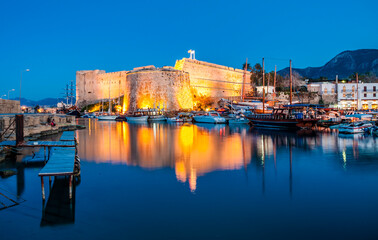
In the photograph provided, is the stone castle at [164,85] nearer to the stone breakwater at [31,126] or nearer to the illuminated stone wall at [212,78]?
the illuminated stone wall at [212,78]

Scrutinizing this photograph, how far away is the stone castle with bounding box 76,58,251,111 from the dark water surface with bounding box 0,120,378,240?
28470 mm

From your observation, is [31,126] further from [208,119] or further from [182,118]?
[182,118]

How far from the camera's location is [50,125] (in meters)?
15.8

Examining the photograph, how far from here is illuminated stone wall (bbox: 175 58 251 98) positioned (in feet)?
129

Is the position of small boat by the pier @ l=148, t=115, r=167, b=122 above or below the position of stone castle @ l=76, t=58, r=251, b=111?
below

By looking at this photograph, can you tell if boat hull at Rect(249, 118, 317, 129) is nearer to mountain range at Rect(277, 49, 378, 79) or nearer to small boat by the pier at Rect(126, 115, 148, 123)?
small boat by the pier at Rect(126, 115, 148, 123)

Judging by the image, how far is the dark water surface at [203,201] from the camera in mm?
3635

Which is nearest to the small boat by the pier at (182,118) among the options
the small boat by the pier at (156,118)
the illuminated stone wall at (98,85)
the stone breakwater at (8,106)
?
the small boat by the pier at (156,118)

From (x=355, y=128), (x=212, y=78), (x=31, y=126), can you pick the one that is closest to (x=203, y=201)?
(x=31, y=126)

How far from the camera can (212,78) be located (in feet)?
138

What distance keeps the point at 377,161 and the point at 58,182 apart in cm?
798

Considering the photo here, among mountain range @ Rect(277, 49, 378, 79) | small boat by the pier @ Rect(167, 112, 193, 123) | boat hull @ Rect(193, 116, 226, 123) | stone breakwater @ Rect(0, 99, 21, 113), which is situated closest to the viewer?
stone breakwater @ Rect(0, 99, 21, 113)

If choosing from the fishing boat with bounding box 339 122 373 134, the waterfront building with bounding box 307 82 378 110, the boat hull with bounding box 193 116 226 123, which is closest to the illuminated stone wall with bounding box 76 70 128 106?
the boat hull with bounding box 193 116 226 123

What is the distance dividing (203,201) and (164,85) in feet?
105
